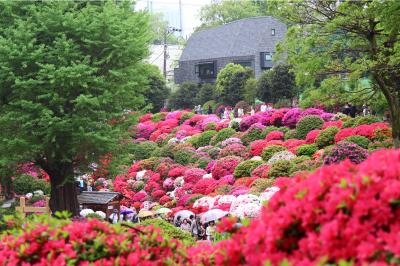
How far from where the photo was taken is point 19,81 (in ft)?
49.4

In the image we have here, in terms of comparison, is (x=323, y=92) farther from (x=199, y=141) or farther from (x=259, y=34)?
(x=259, y=34)

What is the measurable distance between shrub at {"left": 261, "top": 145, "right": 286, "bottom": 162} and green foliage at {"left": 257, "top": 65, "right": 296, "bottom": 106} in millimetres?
14115

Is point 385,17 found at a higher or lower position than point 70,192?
higher

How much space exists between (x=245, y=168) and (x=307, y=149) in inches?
100.0

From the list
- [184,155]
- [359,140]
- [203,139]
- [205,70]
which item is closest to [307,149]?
[359,140]

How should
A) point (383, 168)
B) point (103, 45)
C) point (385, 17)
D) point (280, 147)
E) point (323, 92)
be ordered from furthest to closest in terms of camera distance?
point (280, 147)
point (323, 92)
point (103, 45)
point (385, 17)
point (383, 168)

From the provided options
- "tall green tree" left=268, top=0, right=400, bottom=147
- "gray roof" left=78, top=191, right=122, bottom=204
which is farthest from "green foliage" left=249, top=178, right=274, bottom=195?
"gray roof" left=78, top=191, right=122, bottom=204

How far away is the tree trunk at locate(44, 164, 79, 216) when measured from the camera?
17078 mm

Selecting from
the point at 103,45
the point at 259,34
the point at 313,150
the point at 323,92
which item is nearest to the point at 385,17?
the point at 323,92

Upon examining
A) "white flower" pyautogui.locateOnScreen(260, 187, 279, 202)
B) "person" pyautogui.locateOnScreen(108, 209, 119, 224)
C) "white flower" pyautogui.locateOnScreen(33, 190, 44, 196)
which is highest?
"white flower" pyautogui.locateOnScreen(260, 187, 279, 202)

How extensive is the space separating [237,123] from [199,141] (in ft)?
7.71

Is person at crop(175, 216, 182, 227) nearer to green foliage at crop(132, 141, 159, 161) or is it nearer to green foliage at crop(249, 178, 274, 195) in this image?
green foliage at crop(249, 178, 274, 195)

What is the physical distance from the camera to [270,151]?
24891 mm

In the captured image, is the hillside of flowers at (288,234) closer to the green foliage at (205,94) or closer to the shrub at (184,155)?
the shrub at (184,155)
